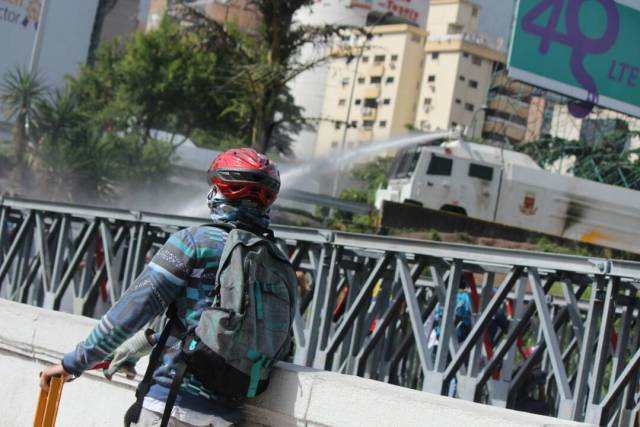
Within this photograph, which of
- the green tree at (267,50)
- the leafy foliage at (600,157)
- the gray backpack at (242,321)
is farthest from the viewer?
the leafy foliage at (600,157)

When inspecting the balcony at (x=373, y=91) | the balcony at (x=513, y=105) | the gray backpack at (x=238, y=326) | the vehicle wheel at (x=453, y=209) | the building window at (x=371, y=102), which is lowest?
the gray backpack at (x=238, y=326)

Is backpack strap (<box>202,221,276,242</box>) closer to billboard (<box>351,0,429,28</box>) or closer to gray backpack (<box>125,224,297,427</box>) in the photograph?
gray backpack (<box>125,224,297,427</box>)

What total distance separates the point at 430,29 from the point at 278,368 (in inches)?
4143

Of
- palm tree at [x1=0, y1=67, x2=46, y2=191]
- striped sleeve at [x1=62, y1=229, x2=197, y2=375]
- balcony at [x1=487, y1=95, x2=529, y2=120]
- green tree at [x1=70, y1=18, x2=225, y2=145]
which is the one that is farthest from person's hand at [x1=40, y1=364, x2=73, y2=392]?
green tree at [x1=70, y1=18, x2=225, y2=145]

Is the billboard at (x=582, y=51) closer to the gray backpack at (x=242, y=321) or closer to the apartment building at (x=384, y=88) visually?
the gray backpack at (x=242, y=321)

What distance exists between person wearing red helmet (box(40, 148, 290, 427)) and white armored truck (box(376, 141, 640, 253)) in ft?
92.1

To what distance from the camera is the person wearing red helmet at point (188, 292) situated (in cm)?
360

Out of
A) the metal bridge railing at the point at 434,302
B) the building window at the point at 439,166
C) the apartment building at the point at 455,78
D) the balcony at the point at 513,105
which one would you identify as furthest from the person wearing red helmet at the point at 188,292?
the apartment building at the point at 455,78

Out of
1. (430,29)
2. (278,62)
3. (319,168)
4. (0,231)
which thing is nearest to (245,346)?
(0,231)

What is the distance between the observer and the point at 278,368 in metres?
4.34

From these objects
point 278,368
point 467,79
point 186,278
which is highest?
point 467,79

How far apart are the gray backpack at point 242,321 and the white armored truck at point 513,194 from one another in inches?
1108

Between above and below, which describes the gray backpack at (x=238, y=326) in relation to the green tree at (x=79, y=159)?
below

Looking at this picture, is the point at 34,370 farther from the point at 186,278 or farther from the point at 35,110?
the point at 35,110
